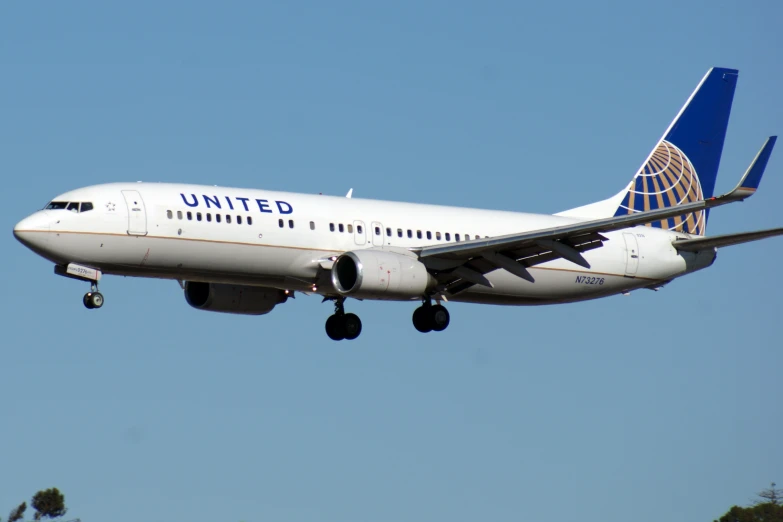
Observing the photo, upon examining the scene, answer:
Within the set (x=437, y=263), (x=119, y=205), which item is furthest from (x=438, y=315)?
(x=119, y=205)

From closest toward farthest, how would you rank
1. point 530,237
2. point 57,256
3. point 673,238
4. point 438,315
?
point 57,256 < point 530,237 < point 438,315 < point 673,238

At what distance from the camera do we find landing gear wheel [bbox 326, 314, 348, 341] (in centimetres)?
4825

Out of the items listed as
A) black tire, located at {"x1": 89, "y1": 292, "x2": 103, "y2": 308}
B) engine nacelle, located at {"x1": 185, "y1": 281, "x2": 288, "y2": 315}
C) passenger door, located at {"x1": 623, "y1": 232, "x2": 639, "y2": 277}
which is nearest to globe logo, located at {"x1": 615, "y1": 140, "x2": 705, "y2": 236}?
passenger door, located at {"x1": 623, "y1": 232, "x2": 639, "y2": 277}

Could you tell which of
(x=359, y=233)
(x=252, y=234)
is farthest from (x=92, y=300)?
(x=359, y=233)

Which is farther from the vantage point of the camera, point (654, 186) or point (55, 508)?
point (55, 508)

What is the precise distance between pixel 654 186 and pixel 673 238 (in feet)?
13.5

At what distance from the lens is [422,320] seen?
47750mm

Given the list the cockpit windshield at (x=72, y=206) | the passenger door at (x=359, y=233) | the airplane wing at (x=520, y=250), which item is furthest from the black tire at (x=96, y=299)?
the airplane wing at (x=520, y=250)

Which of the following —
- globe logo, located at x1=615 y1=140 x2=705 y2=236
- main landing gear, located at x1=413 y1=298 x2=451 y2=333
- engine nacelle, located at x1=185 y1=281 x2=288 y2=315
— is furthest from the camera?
globe logo, located at x1=615 y1=140 x2=705 y2=236

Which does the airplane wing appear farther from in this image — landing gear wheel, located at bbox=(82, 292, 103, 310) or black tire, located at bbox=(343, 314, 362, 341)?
landing gear wheel, located at bbox=(82, 292, 103, 310)

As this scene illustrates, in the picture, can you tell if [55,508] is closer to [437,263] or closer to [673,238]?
[437,263]

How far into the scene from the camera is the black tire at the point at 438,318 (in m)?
47.7

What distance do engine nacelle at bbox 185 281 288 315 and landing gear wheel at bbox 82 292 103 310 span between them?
6.64 metres

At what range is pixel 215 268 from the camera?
43.0m
